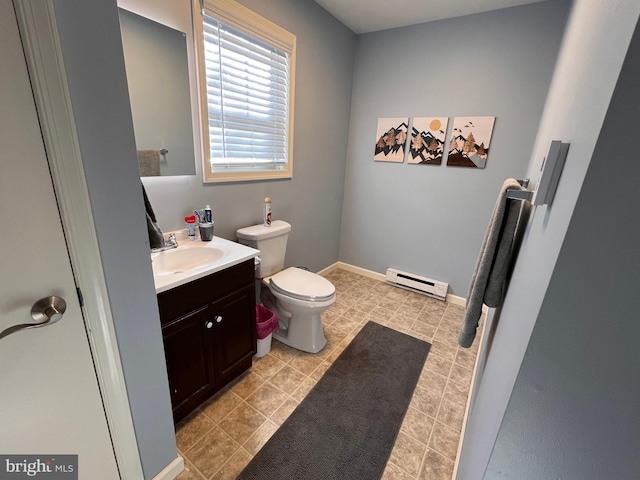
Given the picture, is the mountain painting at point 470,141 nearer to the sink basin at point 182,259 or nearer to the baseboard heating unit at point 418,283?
the baseboard heating unit at point 418,283

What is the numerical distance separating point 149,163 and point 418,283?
2522 millimetres

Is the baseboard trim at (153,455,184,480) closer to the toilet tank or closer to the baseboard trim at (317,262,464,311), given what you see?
the toilet tank

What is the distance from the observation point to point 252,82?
184 cm

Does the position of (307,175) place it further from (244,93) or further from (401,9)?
(401,9)

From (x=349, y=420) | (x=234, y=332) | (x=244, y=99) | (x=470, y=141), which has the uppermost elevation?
(x=244, y=99)

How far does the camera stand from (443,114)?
2.39 m

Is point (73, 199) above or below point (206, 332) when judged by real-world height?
above

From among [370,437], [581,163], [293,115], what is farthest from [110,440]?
[293,115]

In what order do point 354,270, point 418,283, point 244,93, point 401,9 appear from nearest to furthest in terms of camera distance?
point 244,93
point 401,9
point 418,283
point 354,270

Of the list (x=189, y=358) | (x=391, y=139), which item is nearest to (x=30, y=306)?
(x=189, y=358)

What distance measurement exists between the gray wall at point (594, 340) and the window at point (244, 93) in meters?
1.74

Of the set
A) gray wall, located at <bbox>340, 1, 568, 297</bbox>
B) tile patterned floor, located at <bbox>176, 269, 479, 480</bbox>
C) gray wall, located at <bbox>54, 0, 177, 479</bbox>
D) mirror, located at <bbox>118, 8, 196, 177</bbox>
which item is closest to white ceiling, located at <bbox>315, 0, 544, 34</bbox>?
gray wall, located at <bbox>340, 1, 568, 297</bbox>

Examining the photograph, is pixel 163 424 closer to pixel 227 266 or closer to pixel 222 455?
pixel 222 455

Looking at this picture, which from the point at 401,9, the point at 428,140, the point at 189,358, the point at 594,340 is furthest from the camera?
the point at 428,140
